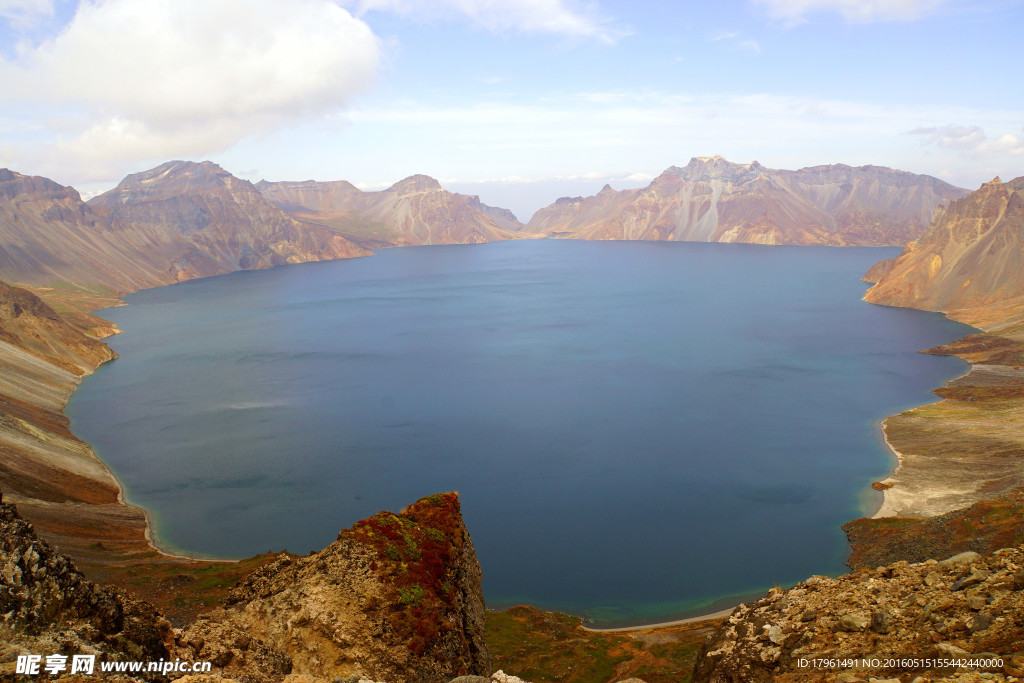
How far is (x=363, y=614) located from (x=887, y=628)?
14.6m

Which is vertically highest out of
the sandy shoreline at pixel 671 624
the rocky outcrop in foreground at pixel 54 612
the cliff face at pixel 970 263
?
the cliff face at pixel 970 263

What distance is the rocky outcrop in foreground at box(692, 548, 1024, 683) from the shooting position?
13.9 m

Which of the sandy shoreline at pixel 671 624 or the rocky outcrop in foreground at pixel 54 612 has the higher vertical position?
the rocky outcrop in foreground at pixel 54 612

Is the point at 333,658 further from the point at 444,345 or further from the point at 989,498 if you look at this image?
the point at 444,345

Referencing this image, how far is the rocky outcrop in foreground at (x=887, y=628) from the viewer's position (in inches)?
549

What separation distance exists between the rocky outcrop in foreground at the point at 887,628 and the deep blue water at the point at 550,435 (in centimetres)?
2212

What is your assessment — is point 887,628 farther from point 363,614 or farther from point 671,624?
point 671,624

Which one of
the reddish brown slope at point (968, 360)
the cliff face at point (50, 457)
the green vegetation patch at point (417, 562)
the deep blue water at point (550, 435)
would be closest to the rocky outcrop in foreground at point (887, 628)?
the green vegetation patch at point (417, 562)

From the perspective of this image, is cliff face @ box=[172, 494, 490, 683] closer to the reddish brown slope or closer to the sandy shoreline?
the sandy shoreline

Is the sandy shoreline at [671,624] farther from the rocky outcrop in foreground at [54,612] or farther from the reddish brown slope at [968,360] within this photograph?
the rocky outcrop in foreground at [54,612]

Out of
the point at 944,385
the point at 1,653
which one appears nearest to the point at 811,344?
the point at 944,385

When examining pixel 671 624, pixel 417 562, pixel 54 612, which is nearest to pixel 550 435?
pixel 671 624

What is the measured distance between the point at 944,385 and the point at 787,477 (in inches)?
1647

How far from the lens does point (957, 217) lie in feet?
509
